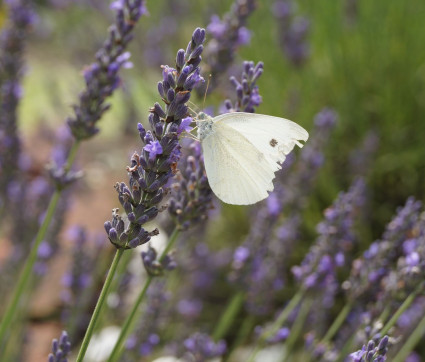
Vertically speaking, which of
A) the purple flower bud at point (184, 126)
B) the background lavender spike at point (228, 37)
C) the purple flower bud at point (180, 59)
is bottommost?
the purple flower bud at point (184, 126)

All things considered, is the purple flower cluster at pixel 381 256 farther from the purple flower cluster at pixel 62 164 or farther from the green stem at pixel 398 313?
the purple flower cluster at pixel 62 164

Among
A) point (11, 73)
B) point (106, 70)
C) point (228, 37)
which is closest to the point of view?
point (106, 70)

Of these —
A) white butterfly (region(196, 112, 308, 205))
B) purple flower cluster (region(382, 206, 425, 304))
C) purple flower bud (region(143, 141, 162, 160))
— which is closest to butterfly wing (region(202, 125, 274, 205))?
white butterfly (region(196, 112, 308, 205))

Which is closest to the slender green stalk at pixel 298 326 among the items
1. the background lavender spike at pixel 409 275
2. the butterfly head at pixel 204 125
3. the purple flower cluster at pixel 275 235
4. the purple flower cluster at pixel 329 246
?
the purple flower cluster at pixel 275 235

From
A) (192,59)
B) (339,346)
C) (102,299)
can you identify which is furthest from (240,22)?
(339,346)

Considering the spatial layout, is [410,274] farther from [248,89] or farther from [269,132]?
[248,89]

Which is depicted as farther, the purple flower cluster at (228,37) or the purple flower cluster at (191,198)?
the purple flower cluster at (228,37)

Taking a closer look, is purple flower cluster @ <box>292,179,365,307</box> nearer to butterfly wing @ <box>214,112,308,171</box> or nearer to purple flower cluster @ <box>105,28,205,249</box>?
butterfly wing @ <box>214,112,308,171</box>

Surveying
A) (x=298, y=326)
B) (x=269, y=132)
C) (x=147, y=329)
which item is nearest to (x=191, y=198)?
(x=269, y=132)
